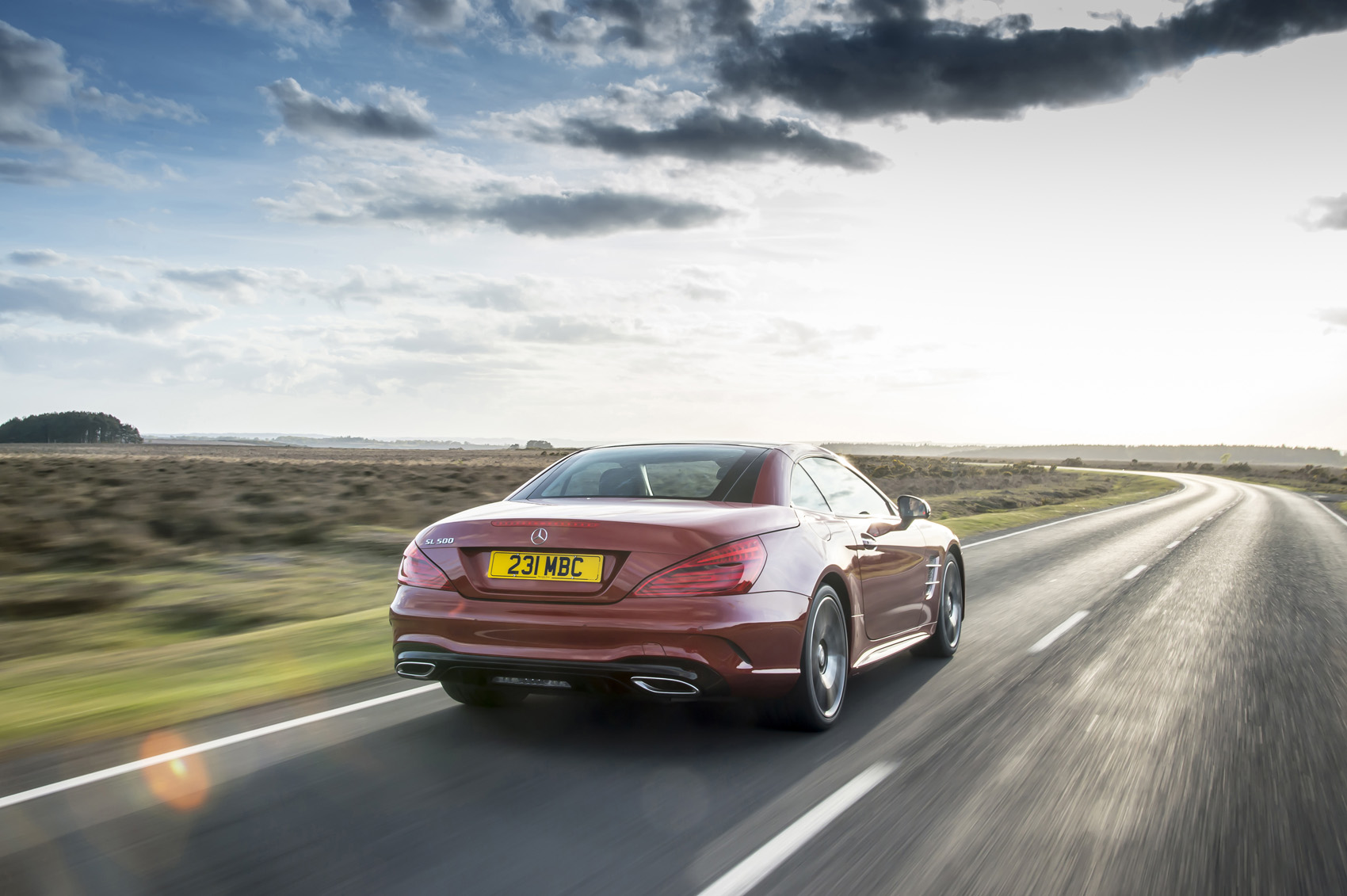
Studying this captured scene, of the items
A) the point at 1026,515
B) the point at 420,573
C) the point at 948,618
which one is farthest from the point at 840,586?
the point at 1026,515

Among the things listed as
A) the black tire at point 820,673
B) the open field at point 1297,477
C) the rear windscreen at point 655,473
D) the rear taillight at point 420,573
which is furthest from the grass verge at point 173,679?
the open field at point 1297,477

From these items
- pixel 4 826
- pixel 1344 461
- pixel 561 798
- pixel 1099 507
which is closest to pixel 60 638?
pixel 4 826

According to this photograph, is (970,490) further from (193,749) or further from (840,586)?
(193,749)

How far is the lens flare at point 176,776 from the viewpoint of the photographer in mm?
4098

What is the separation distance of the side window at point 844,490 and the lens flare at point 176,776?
11.4 ft

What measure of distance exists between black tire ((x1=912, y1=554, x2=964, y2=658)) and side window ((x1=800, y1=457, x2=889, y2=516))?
1.00m

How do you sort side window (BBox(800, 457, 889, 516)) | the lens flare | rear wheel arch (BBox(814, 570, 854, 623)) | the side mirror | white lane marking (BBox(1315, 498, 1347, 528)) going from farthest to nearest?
white lane marking (BBox(1315, 498, 1347, 528)) < the side mirror < side window (BBox(800, 457, 889, 516)) < rear wheel arch (BBox(814, 570, 854, 623)) < the lens flare

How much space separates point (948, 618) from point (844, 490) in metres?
1.82

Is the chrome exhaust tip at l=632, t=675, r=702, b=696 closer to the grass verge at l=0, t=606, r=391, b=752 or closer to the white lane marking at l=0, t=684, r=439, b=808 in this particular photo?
the white lane marking at l=0, t=684, r=439, b=808

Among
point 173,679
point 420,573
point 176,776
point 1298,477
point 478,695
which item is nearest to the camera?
point 176,776

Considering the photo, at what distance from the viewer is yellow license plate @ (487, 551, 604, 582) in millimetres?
4566

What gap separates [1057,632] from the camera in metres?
8.50

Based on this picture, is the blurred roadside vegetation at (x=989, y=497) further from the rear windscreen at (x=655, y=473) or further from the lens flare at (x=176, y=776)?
the lens flare at (x=176, y=776)

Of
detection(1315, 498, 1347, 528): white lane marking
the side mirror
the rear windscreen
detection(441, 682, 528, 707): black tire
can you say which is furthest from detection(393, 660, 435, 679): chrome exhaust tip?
detection(1315, 498, 1347, 528): white lane marking
